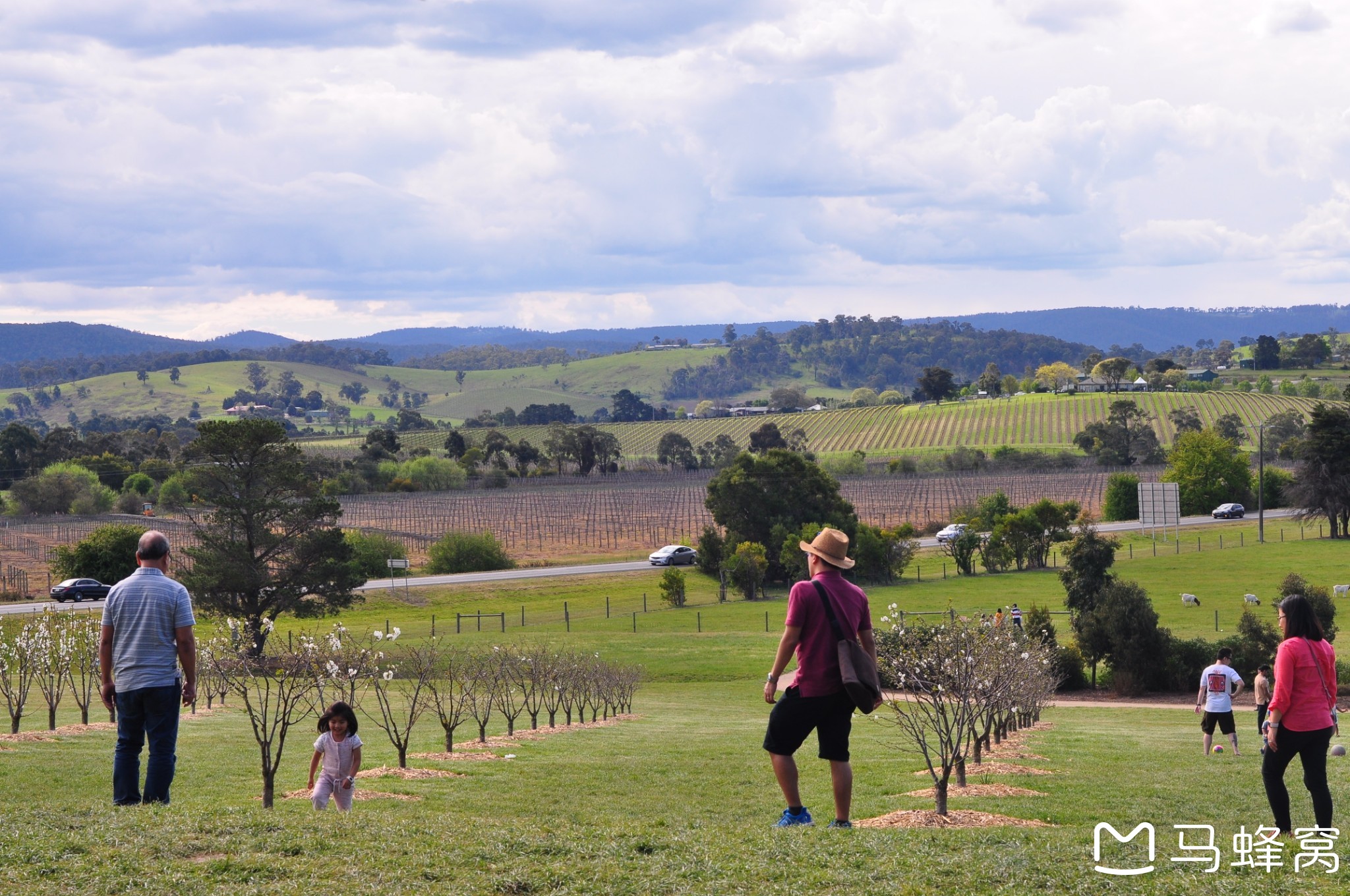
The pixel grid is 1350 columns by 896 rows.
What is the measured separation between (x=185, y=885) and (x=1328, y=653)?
25.9ft

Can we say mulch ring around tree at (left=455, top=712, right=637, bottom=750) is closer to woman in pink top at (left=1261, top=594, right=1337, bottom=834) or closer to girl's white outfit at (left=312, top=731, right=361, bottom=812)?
girl's white outfit at (left=312, top=731, right=361, bottom=812)

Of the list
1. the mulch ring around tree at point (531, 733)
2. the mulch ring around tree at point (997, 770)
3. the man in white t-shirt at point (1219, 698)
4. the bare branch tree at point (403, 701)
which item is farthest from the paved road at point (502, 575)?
the man in white t-shirt at point (1219, 698)

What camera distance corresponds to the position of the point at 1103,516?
301ft

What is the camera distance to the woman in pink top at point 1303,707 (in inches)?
348

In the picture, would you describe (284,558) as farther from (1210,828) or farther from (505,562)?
(1210,828)

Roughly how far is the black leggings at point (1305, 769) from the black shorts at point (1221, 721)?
8.81 meters

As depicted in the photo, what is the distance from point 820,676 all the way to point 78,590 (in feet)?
180

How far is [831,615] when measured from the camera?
27.5 ft

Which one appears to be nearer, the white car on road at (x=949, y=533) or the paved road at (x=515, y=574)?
the paved road at (x=515, y=574)

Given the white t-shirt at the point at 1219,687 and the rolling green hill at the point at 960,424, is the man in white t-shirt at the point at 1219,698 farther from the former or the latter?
the rolling green hill at the point at 960,424

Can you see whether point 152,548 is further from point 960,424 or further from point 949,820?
point 960,424

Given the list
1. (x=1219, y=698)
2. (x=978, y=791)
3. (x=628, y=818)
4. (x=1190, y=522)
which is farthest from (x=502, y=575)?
(x=628, y=818)

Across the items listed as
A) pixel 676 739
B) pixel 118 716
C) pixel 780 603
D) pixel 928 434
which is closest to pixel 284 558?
pixel 780 603

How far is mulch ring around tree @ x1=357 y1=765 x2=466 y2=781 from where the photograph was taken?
14.8 metres
